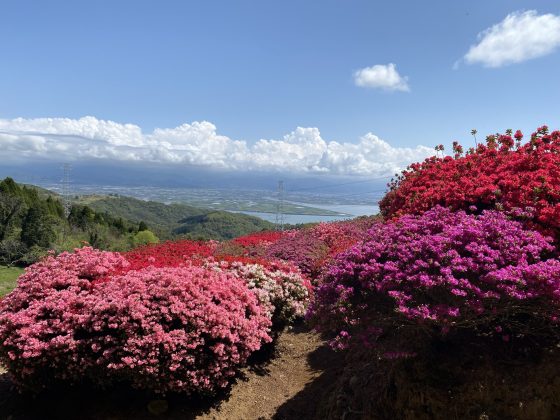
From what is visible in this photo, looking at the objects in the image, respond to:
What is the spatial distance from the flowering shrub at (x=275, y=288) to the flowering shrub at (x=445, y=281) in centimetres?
247

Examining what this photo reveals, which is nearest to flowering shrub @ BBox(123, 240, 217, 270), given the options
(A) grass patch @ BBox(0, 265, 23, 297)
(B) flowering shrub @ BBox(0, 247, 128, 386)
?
(B) flowering shrub @ BBox(0, 247, 128, 386)

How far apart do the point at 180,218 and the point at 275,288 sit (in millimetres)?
170633

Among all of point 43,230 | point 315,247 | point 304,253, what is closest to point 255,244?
point 315,247

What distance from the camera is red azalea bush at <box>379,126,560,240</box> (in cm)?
571

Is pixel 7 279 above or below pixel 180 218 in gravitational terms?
above

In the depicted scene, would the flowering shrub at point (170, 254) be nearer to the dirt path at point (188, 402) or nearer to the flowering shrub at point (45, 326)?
the flowering shrub at point (45, 326)

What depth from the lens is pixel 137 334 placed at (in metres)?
5.83

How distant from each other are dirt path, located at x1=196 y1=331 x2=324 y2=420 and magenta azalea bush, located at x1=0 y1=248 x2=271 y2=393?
0.49 meters

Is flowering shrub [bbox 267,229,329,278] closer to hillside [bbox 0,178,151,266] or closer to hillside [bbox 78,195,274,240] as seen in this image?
hillside [bbox 0,178,151,266]

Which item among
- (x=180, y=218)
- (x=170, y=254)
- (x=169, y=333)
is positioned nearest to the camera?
(x=169, y=333)

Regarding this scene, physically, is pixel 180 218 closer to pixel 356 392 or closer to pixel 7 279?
pixel 7 279

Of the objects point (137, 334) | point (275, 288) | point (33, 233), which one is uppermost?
point (275, 288)

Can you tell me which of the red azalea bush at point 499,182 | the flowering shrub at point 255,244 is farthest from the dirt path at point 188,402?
the flowering shrub at point 255,244

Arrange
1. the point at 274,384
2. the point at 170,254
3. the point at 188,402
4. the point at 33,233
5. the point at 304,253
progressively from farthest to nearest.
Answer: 1. the point at 33,233
2. the point at 304,253
3. the point at 170,254
4. the point at 274,384
5. the point at 188,402
